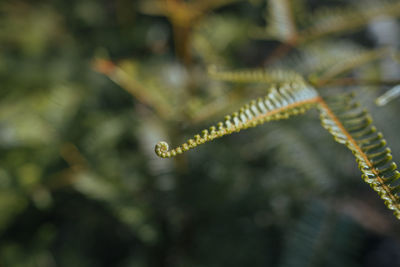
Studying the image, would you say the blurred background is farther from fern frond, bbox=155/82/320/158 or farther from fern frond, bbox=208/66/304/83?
fern frond, bbox=155/82/320/158

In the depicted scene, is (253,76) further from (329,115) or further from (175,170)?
(175,170)

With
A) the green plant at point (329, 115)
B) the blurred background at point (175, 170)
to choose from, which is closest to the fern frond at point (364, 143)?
the green plant at point (329, 115)

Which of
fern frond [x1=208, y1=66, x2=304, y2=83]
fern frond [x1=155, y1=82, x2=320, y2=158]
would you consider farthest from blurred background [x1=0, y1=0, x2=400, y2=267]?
fern frond [x1=155, y1=82, x2=320, y2=158]

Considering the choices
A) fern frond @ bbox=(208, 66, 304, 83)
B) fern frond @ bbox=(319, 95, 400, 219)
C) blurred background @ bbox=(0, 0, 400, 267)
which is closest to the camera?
fern frond @ bbox=(319, 95, 400, 219)

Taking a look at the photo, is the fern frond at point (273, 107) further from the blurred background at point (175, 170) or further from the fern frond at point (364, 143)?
the blurred background at point (175, 170)

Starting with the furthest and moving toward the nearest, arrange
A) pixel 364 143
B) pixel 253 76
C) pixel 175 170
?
1. pixel 175 170
2. pixel 253 76
3. pixel 364 143

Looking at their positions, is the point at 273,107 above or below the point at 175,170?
above

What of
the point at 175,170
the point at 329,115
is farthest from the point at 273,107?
the point at 175,170
